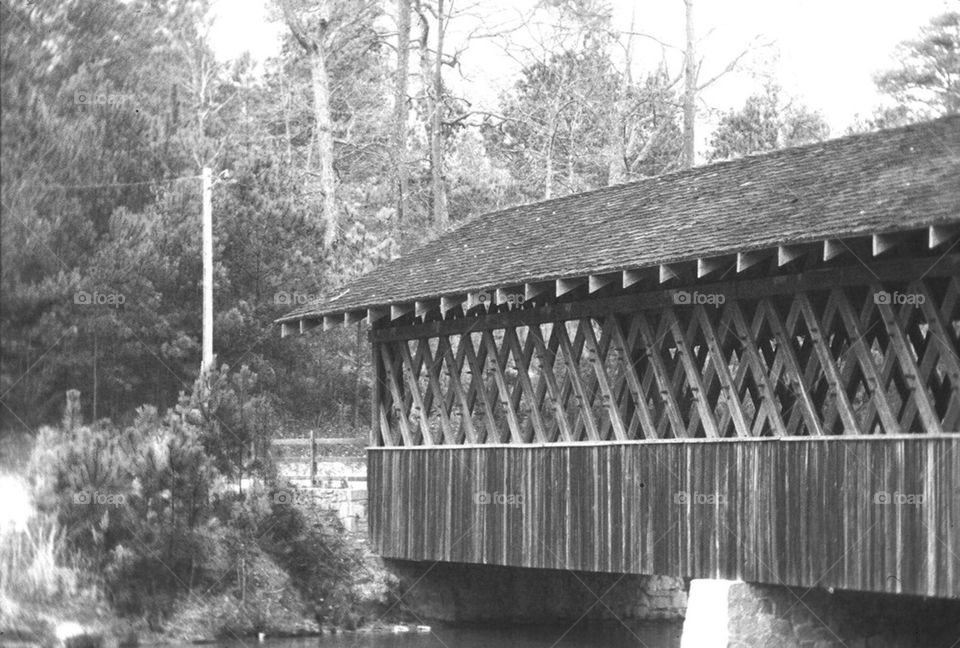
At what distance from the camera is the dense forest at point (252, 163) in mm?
23344

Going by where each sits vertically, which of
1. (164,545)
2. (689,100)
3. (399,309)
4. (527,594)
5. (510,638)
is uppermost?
(689,100)

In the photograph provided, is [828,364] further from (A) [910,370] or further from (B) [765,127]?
(B) [765,127]

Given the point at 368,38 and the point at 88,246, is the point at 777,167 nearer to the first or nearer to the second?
the point at 88,246

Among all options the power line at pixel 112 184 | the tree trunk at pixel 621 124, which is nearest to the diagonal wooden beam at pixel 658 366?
the power line at pixel 112 184

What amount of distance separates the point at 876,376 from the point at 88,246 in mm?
13767

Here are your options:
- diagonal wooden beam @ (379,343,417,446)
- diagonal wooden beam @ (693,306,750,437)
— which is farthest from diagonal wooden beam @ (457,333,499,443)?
diagonal wooden beam @ (693,306,750,437)

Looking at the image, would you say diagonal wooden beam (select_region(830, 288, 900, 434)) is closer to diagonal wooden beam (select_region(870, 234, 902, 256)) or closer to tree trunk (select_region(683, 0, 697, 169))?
diagonal wooden beam (select_region(870, 234, 902, 256))

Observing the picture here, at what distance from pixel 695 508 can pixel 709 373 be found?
Answer: 5.42 ft

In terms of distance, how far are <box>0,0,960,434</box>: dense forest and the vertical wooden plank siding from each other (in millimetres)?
2694

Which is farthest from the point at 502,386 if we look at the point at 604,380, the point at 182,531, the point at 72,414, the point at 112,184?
the point at 112,184

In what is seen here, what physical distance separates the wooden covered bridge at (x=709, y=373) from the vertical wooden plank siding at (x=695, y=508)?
0.08ft

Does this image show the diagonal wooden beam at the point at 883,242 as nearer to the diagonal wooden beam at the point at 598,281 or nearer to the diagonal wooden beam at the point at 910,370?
the diagonal wooden beam at the point at 910,370

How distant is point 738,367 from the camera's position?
1617 centimetres

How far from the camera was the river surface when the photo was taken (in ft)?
63.2
